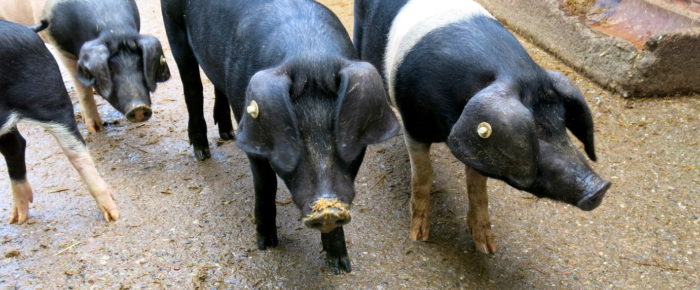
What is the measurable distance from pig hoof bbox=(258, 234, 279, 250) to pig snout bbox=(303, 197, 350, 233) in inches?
46.7

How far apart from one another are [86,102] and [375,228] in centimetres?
267

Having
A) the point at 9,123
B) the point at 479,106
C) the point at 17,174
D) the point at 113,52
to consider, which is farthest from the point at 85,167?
the point at 479,106

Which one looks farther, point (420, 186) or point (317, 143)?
point (420, 186)

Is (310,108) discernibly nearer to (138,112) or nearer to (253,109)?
(253,109)

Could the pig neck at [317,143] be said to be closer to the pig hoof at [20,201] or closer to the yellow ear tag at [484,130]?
the yellow ear tag at [484,130]

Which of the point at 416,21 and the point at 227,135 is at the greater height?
the point at 416,21

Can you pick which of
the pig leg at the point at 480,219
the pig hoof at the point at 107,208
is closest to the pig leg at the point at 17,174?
the pig hoof at the point at 107,208

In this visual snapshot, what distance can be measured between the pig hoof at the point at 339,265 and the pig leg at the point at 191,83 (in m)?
1.60

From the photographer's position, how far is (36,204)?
3.99 m

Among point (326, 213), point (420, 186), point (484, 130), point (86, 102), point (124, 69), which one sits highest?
point (484, 130)

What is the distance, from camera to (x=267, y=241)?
3494mm

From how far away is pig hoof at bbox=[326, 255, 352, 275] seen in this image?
330cm

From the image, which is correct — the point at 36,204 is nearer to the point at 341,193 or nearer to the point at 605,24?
the point at 341,193

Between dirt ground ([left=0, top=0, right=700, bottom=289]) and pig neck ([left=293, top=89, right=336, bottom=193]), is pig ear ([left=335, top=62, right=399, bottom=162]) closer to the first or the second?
pig neck ([left=293, top=89, right=336, bottom=193])
